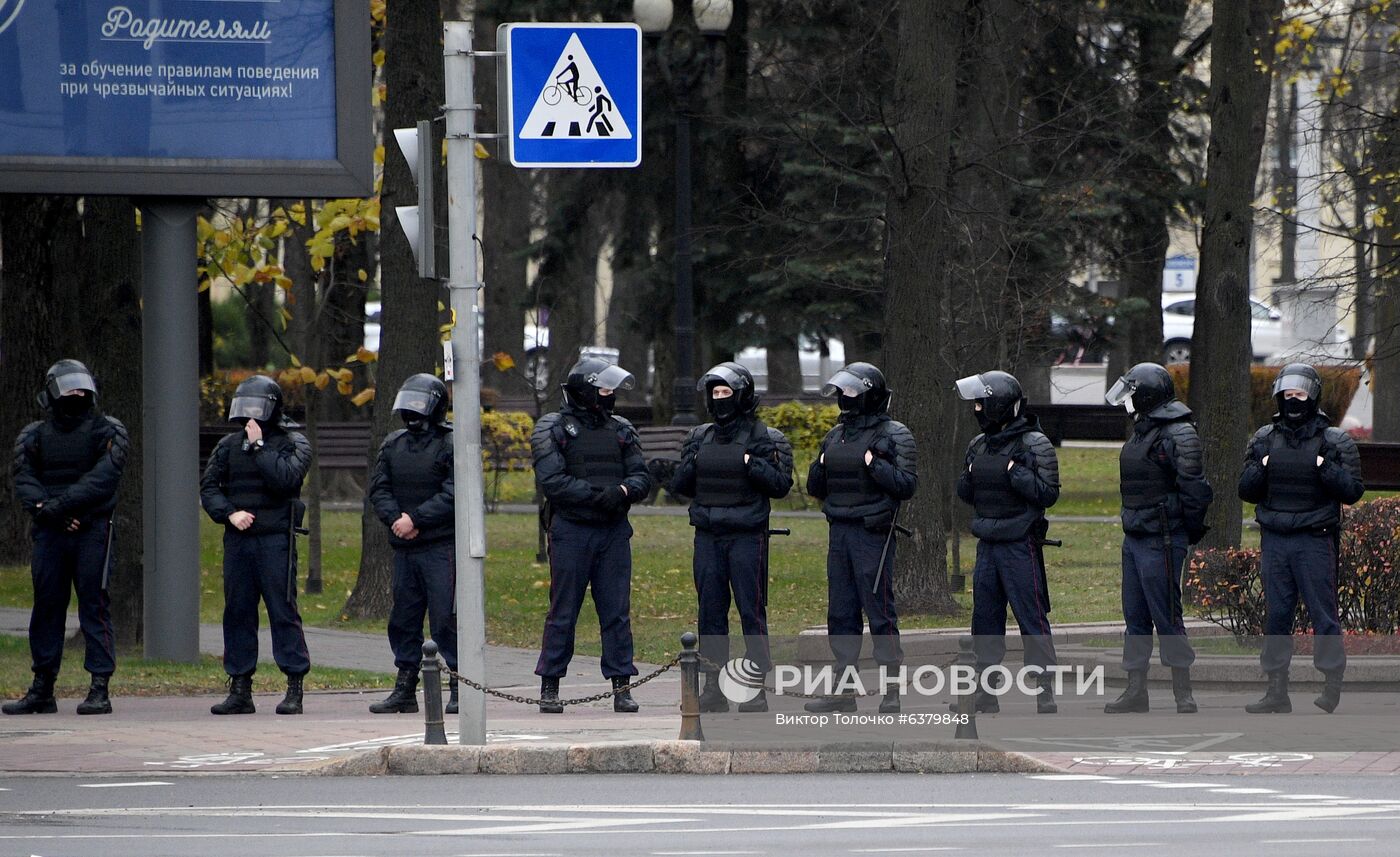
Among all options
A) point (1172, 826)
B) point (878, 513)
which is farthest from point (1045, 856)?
point (878, 513)

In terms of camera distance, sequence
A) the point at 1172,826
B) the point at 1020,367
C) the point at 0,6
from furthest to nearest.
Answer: the point at 1020,367, the point at 0,6, the point at 1172,826

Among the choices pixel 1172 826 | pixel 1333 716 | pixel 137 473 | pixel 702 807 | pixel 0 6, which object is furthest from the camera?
pixel 137 473

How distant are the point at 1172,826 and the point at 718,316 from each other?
20.9 m

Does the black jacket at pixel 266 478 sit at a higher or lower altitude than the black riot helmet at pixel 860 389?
lower

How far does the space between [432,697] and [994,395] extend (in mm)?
3722

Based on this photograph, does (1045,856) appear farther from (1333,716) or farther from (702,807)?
(1333,716)

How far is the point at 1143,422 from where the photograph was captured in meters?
12.2

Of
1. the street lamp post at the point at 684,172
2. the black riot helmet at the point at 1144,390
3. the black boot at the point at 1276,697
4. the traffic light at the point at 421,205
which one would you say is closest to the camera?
the traffic light at the point at 421,205

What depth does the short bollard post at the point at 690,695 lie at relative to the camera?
10383 mm

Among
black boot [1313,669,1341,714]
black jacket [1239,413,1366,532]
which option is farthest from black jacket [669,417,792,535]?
black boot [1313,669,1341,714]

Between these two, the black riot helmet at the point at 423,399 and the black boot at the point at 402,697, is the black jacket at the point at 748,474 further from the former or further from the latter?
the black boot at the point at 402,697

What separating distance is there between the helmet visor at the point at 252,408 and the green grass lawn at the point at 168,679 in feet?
6.79

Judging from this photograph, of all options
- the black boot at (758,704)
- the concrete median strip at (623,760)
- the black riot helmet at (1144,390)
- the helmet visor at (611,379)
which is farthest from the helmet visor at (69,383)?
the black riot helmet at (1144,390)

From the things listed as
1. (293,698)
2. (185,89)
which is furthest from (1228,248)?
(293,698)
